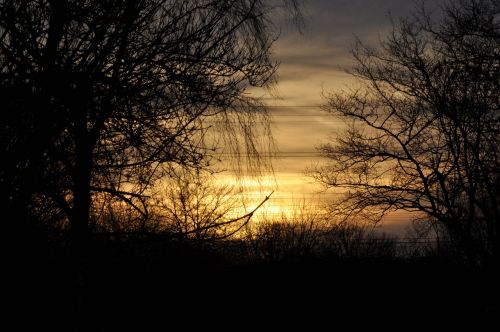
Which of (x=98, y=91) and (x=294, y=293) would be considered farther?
(x=294, y=293)

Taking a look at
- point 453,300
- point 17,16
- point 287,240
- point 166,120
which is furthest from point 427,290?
point 287,240

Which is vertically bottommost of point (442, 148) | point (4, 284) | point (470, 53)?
point (4, 284)

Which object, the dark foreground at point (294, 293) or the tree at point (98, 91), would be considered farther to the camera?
the dark foreground at point (294, 293)

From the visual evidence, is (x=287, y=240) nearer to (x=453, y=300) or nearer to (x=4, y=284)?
(x=453, y=300)

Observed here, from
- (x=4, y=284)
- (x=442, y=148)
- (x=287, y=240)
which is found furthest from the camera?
(x=287, y=240)

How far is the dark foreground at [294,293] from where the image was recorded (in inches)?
631

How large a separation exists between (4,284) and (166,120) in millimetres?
1523

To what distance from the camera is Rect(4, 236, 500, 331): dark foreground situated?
631 inches

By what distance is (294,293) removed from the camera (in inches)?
714

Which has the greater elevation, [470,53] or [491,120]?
[470,53]

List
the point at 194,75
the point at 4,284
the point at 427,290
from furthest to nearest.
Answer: the point at 427,290 → the point at 194,75 → the point at 4,284

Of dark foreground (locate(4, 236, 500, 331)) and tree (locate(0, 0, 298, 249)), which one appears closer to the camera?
tree (locate(0, 0, 298, 249))

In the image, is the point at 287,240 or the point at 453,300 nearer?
the point at 453,300

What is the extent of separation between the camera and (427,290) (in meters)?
18.3
